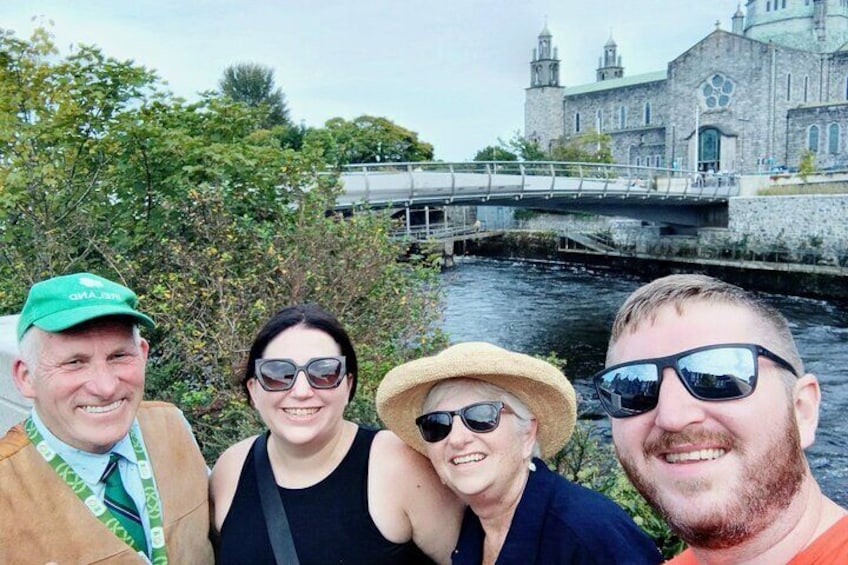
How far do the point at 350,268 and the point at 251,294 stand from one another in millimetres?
983

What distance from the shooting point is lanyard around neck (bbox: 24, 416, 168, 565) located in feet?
6.50

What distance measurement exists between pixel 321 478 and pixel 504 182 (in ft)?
61.1

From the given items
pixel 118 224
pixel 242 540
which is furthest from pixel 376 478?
pixel 118 224

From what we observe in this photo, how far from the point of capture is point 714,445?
55.5 inches

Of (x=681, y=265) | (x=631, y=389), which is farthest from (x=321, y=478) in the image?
(x=681, y=265)

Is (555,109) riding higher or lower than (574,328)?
higher

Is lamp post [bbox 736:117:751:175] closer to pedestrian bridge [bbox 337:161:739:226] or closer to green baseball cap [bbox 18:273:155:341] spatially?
pedestrian bridge [bbox 337:161:739:226]

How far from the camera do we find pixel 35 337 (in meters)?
2.01

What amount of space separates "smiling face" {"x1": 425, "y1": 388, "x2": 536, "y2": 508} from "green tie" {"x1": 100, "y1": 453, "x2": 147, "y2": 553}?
0.92 metres

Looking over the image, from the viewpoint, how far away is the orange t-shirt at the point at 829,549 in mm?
1246

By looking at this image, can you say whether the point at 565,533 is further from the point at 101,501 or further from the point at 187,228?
the point at 187,228

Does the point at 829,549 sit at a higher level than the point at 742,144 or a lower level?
lower

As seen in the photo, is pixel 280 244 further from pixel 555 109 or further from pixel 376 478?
pixel 555 109

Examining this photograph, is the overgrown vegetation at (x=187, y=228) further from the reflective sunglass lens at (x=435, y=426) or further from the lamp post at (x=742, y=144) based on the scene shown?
the lamp post at (x=742, y=144)
